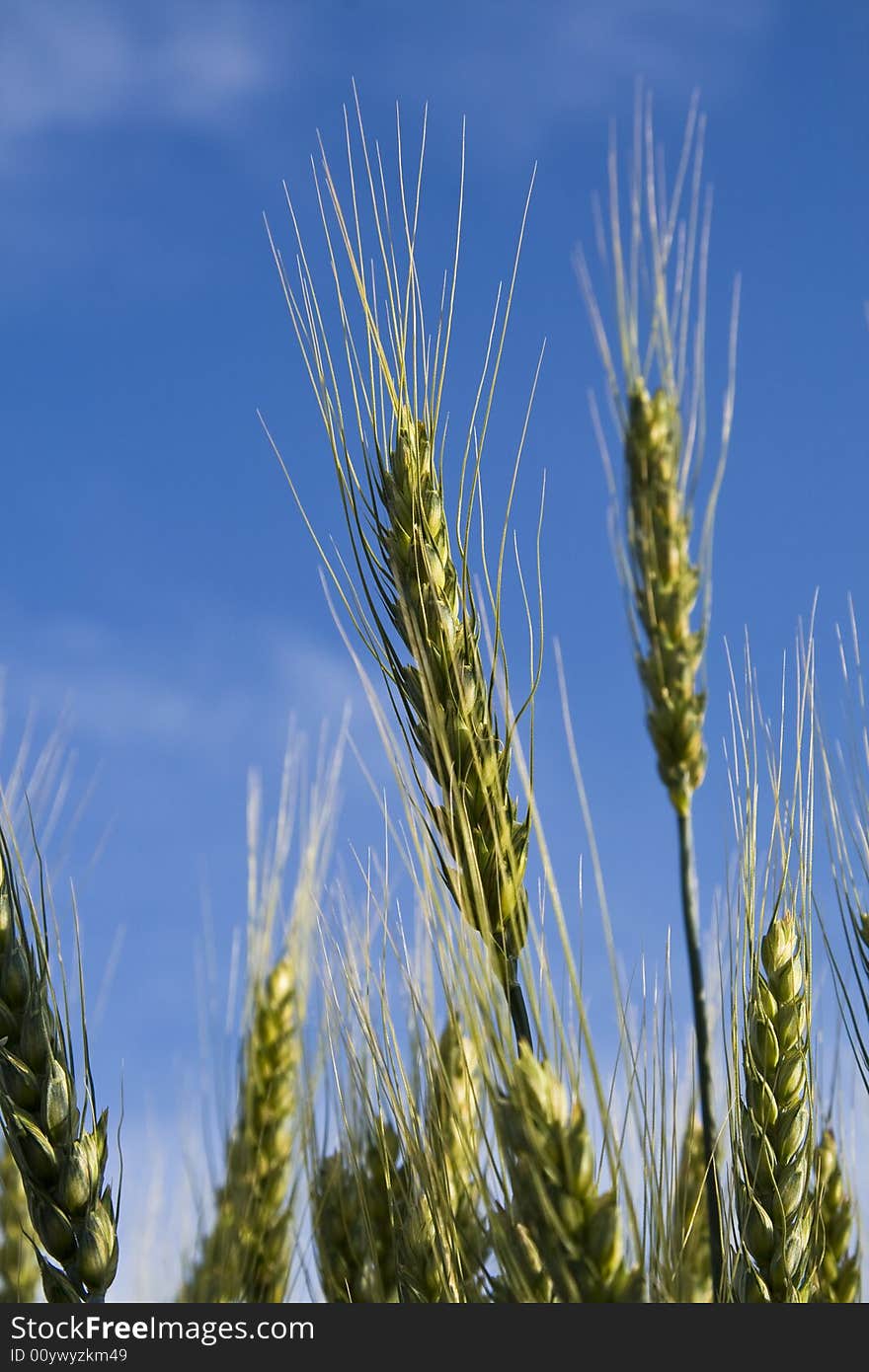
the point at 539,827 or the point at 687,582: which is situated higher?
the point at 687,582

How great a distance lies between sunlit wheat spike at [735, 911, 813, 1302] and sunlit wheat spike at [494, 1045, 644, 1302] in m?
0.49

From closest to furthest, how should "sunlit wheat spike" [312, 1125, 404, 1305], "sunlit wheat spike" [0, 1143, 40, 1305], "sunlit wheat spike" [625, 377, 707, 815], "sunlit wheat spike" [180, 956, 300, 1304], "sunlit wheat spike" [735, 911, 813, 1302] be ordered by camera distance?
"sunlit wheat spike" [735, 911, 813, 1302] → "sunlit wheat spike" [312, 1125, 404, 1305] → "sunlit wheat spike" [625, 377, 707, 815] → "sunlit wheat spike" [180, 956, 300, 1304] → "sunlit wheat spike" [0, 1143, 40, 1305]

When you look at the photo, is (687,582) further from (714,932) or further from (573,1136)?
(573,1136)

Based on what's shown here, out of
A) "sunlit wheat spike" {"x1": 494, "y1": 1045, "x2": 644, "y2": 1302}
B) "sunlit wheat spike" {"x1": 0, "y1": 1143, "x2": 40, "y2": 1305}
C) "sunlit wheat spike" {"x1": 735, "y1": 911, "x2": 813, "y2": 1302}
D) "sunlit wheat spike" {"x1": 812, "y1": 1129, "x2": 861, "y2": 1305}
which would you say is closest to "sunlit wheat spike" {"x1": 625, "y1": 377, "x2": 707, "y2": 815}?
"sunlit wheat spike" {"x1": 735, "y1": 911, "x2": 813, "y2": 1302}

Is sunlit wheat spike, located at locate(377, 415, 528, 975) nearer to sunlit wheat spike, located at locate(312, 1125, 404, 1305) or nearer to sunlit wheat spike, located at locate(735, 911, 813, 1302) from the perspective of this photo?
sunlit wheat spike, located at locate(735, 911, 813, 1302)

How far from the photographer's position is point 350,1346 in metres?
1.61

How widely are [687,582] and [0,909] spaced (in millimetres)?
1661

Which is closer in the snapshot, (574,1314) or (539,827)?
(574,1314)

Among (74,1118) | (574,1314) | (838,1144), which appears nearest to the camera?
(574,1314)

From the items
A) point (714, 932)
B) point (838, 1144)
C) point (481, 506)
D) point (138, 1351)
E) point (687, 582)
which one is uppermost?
point (687, 582)

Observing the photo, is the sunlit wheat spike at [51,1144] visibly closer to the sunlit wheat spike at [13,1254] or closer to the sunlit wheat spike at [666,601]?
the sunlit wheat spike at [666,601]

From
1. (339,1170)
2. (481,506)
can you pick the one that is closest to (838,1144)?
(339,1170)

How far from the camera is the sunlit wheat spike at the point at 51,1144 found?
1.73 meters

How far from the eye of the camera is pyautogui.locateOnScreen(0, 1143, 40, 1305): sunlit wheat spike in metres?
3.59
